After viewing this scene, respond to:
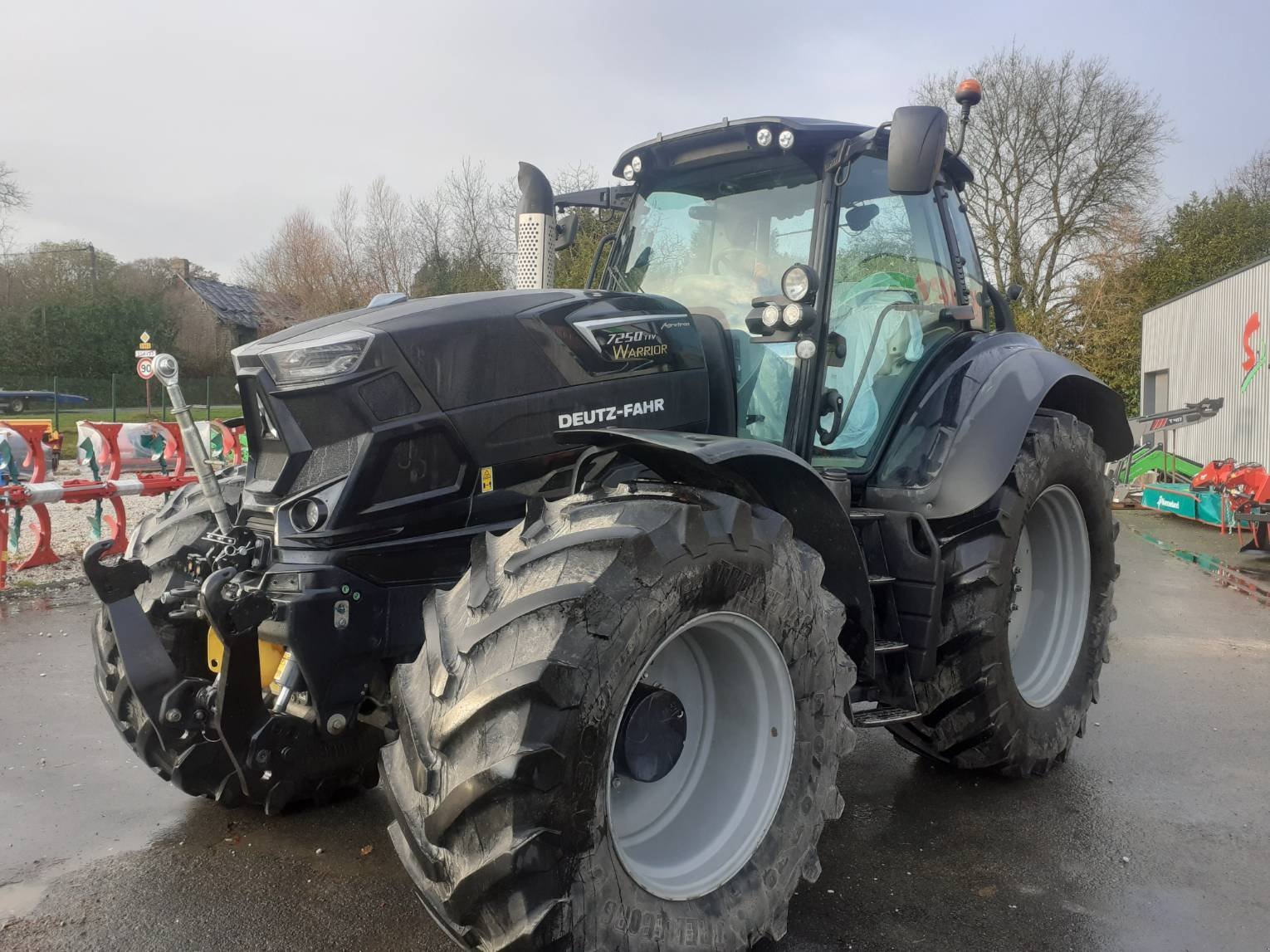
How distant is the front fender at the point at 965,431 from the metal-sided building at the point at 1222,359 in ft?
44.3

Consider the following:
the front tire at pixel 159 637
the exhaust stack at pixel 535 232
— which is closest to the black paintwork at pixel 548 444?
the front tire at pixel 159 637

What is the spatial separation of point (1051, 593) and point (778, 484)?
6.76 feet

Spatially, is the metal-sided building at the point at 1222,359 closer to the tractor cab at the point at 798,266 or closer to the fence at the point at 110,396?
the tractor cab at the point at 798,266

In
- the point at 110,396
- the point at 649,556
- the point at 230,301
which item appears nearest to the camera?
the point at 649,556

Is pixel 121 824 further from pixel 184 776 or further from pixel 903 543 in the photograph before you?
pixel 903 543

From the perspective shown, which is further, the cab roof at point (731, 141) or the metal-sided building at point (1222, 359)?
the metal-sided building at point (1222, 359)

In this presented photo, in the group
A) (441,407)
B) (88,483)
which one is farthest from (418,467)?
(88,483)

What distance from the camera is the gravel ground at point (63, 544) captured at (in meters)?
7.67

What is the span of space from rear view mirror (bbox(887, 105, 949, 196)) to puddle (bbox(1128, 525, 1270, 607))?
20.8ft

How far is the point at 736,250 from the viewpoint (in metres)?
3.87

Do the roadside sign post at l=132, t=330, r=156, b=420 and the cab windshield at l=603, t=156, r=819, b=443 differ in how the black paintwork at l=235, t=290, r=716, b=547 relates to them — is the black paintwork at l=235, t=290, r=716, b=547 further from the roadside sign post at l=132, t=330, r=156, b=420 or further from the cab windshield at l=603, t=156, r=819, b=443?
the roadside sign post at l=132, t=330, r=156, b=420

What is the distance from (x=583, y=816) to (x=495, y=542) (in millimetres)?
712

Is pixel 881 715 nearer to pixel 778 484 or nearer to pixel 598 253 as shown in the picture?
pixel 778 484

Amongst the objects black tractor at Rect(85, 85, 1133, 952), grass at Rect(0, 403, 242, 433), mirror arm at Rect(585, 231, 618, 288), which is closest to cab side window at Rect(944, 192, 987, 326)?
black tractor at Rect(85, 85, 1133, 952)
